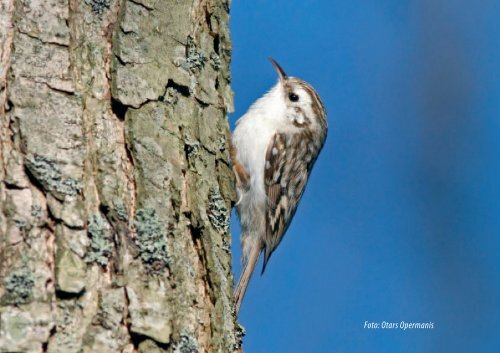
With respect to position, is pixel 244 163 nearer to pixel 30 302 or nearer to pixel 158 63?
pixel 158 63

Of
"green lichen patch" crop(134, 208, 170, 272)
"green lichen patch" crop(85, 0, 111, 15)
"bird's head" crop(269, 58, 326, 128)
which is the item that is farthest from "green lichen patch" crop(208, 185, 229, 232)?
"bird's head" crop(269, 58, 326, 128)

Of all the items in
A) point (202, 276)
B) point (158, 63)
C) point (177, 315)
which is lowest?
point (177, 315)

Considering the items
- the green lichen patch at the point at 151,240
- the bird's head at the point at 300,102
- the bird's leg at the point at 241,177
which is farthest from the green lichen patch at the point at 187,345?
the bird's head at the point at 300,102

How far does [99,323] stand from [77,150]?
38 centimetres

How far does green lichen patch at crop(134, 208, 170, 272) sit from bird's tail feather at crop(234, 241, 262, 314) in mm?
1136

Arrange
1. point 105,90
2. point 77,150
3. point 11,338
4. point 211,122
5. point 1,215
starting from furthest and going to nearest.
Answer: point 211,122 → point 105,90 → point 77,150 → point 1,215 → point 11,338

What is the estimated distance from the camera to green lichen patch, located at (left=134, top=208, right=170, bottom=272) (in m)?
1.73

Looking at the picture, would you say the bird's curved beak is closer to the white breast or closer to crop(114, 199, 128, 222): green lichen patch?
the white breast

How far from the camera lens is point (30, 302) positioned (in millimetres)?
1532

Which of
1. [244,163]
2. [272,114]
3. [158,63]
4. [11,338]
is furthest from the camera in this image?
[272,114]

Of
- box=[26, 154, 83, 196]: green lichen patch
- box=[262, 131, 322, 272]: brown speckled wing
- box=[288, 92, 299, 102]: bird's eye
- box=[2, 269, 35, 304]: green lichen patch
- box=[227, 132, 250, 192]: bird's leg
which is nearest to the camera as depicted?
box=[2, 269, 35, 304]: green lichen patch

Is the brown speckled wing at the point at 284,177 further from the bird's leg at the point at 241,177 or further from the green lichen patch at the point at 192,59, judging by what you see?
the green lichen patch at the point at 192,59

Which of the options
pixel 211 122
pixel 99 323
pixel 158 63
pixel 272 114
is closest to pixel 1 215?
pixel 99 323

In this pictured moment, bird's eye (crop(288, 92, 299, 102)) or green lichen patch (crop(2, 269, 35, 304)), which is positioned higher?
bird's eye (crop(288, 92, 299, 102))
